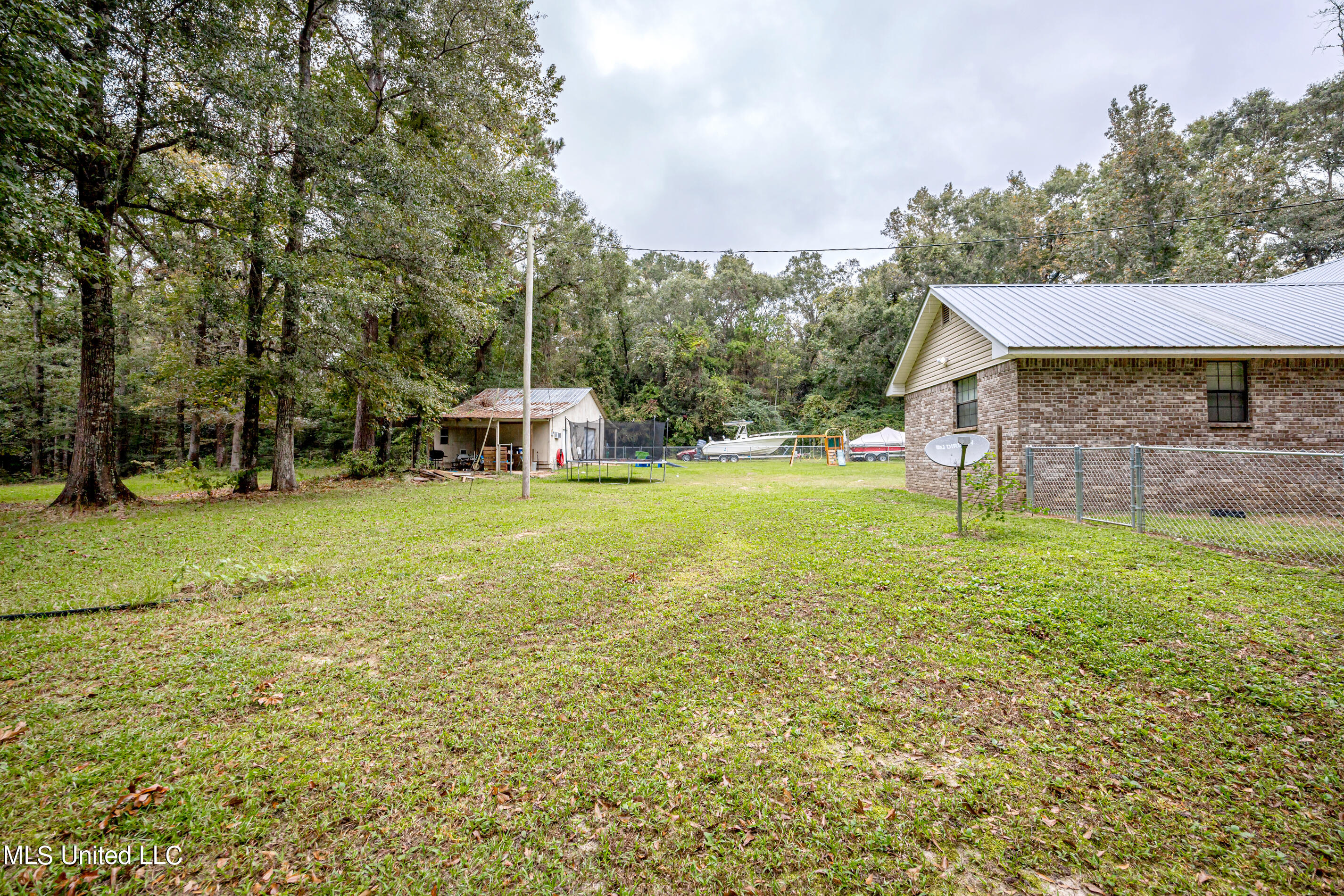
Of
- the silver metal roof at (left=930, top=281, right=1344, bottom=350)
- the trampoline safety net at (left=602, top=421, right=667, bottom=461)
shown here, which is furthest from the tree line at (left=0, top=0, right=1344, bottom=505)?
the silver metal roof at (left=930, top=281, right=1344, bottom=350)

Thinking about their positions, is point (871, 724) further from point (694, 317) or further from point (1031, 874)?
point (694, 317)

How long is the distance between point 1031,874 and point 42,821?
3.48m

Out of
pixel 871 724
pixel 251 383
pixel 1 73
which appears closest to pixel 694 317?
pixel 251 383

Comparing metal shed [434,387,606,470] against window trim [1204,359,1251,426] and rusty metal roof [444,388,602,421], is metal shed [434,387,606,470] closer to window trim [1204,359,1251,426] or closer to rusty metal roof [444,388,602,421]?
rusty metal roof [444,388,602,421]

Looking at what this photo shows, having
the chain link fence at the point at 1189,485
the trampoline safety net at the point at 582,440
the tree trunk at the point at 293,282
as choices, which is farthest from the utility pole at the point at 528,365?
the chain link fence at the point at 1189,485

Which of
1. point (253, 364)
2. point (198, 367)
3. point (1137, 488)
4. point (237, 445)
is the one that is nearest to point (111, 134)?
point (253, 364)

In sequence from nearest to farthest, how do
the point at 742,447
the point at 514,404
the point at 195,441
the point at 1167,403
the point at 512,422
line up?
1. the point at 1167,403
2. the point at 512,422
3. the point at 514,404
4. the point at 195,441
5. the point at 742,447

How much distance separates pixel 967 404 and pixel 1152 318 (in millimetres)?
3446

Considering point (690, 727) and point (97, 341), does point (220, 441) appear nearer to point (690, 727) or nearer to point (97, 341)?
point (97, 341)

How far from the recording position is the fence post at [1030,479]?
8.15 metres

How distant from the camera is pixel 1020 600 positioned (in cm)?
385

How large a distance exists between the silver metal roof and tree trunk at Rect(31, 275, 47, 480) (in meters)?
31.6

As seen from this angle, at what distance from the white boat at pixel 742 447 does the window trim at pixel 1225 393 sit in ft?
59.8

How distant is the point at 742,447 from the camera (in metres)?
27.1
